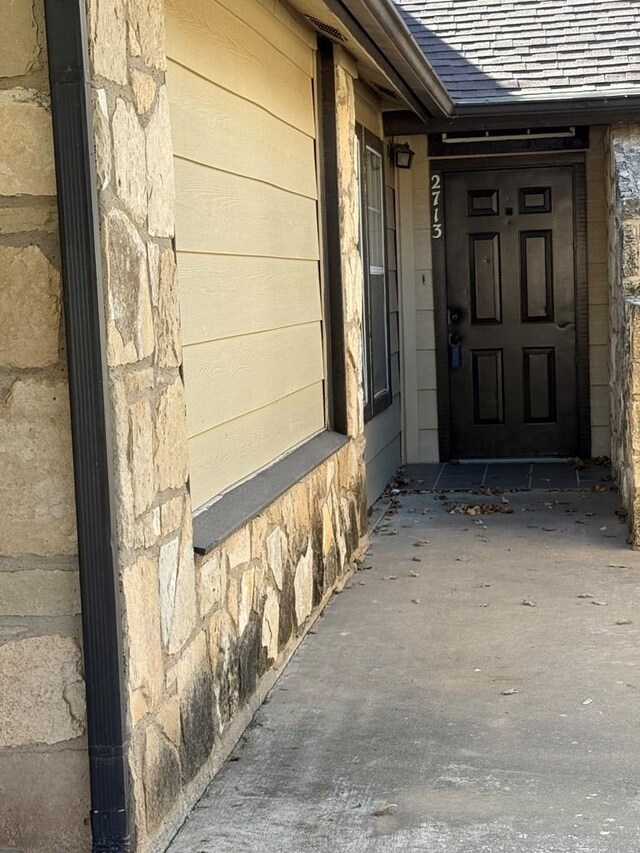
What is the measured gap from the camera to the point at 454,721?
4.75 metres

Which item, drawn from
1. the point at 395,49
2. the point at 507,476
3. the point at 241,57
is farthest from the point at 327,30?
the point at 507,476

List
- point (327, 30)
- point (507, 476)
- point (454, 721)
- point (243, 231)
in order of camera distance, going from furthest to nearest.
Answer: point (507, 476)
point (327, 30)
point (243, 231)
point (454, 721)

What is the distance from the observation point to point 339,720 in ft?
15.8

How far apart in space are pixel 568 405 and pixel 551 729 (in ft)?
20.7

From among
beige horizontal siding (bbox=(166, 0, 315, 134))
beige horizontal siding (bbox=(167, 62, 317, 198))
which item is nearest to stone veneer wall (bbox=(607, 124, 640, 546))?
beige horizontal siding (bbox=(167, 62, 317, 198))

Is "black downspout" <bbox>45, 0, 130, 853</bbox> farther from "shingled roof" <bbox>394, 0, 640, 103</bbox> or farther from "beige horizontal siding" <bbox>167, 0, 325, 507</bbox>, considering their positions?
"shingled roof" <bbox>394, 0, 640, 103</bbox>

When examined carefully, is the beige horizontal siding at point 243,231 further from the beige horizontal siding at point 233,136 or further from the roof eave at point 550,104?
the roof eave at point 550,104

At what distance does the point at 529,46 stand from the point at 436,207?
58.5 inches

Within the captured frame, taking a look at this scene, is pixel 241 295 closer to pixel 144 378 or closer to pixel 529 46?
pixel 144 378

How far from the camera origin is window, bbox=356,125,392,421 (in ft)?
28.8

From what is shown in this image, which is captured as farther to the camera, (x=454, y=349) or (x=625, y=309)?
(x=454, y=349)

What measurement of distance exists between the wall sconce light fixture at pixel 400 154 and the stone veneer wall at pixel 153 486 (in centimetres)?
615

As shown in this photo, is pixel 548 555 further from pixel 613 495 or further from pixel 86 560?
pixel 86 560

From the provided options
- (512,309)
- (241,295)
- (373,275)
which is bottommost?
(512,309)
